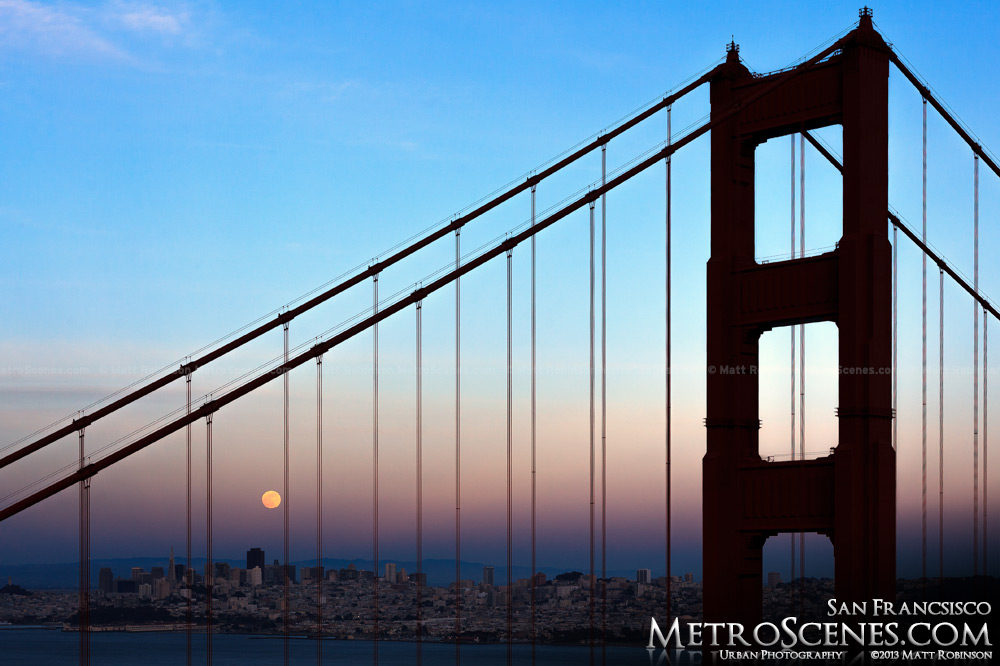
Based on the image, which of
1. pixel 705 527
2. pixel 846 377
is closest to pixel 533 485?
pixel 705 527

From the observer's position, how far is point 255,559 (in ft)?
119

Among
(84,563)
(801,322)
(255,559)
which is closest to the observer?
(84,563)

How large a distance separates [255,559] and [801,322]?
59.1 ft

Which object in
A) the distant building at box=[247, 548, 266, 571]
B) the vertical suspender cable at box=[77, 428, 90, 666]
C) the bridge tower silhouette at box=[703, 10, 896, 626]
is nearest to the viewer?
the vertical suspender cable at box=[77, 428, 90, 666]

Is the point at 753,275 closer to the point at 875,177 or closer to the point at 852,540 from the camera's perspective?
the point at 875,177

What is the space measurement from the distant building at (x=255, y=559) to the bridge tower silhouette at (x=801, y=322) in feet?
48.6

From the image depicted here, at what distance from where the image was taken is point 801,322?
2503 cm

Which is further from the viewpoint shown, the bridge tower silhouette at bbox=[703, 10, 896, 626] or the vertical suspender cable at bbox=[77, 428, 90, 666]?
the bridge tower silhouette at bbox=[703, 10, 896, 626]

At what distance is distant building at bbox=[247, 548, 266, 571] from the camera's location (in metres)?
35.5

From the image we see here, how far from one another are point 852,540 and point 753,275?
5.37 m

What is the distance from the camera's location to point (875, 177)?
24.5 metres

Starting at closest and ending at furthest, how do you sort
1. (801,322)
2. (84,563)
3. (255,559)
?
(84,563) → (801,322) → (255,559)

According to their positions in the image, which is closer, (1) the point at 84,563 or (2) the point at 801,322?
(1) the point at 84,563

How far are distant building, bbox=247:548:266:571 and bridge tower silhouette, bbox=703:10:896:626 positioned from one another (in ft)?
48.6
